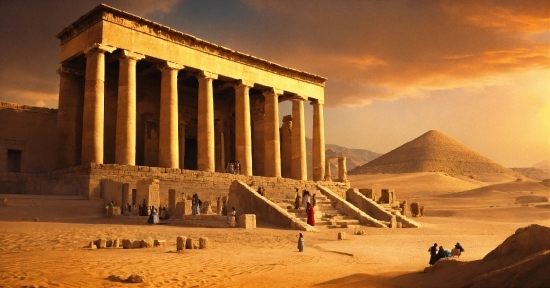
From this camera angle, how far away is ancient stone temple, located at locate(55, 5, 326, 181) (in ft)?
83.7

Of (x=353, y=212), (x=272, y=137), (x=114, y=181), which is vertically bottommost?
(x=353, y=212)

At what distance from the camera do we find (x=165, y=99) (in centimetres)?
2842

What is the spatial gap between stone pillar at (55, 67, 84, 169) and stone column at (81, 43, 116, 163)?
295cm

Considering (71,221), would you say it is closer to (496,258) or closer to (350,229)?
(350,229)

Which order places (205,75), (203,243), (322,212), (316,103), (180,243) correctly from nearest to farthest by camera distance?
(180,243) → (203,243) → (322,212) → (205,75) → (316,103)

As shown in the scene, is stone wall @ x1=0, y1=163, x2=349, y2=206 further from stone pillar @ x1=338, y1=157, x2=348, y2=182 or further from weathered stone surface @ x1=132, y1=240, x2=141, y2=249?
weathered stone surface @ x1=132, y1=240, x2=141, y2=249

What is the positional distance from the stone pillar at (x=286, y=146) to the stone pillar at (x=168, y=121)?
12833 mm

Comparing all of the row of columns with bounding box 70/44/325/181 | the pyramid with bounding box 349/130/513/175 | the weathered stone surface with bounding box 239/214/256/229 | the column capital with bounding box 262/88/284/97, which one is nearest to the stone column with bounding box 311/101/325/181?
the row of columns with bounding box 70/44/325/181

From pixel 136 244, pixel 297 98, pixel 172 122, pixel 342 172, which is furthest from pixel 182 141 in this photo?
pixel 136 244

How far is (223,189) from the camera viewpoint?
27.5m

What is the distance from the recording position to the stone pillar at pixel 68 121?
1075 inches

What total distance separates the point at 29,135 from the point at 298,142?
57.5 feet

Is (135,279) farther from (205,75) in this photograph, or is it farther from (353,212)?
(205,75)

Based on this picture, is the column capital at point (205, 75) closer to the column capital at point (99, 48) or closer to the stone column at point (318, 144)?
the column capital at point (99, 48)
